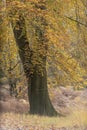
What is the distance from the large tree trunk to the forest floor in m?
0.77

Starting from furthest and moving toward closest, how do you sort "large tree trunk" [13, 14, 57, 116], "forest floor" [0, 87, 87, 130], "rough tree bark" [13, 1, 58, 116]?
"large tree trunk" [13, 14, 57, 116], "rough tree bark" [13, 1, 58, 116], "forest floor" [0, 87, 87, 130]

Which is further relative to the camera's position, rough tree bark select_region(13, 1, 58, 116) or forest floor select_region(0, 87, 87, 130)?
rough tree bark select_region(13, 1, 58, 116)

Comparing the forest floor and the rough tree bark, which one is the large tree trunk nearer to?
the rough tree bark

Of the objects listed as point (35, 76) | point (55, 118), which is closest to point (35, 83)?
point (35, 76)

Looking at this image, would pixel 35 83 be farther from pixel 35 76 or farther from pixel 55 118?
pixel 55 118

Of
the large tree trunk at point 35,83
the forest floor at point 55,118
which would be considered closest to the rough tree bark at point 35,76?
the large tree trunk at point 35,83

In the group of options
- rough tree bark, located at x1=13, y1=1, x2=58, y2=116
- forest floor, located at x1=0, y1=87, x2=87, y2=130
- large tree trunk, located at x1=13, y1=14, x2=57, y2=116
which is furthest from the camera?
large tree trunk, located at x1=13, y1=14, x2=57, y2=116

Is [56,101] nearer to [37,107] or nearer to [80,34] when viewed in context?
[37,107]

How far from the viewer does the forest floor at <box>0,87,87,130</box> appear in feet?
39.2

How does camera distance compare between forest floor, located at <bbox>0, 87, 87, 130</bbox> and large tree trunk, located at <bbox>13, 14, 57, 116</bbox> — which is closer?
forest floor, located at <bbox>0, 87, 87, 130</bbox>

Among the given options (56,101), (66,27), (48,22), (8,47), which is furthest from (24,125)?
(56,101)

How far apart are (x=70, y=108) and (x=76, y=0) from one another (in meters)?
6.24

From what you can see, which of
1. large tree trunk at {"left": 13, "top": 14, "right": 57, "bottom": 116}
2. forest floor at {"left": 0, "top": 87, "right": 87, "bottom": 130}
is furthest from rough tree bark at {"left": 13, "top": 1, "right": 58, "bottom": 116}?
forest floor at {"left": 0, "top": 87, "right": 87, "bottom": 130}

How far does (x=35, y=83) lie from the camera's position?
17.5 meters
